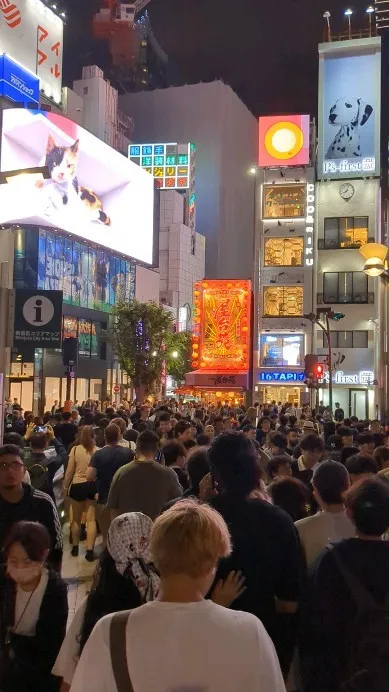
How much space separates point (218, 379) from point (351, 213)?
2235cm

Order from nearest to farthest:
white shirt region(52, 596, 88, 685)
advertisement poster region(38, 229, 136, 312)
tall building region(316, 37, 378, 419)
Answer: white shirt region(52, 596, 88, 685) → tall building region(316, 37, 378, 419) → advertisement poster region(38, 229, 136, 312)

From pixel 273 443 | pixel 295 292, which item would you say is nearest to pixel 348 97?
pixel 295 292

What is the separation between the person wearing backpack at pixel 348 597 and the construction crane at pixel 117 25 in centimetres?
9767

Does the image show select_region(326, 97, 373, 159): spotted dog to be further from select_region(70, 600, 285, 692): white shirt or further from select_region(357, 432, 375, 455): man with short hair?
select_region(70, 600, 285, 692): white shirt

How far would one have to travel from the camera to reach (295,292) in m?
46.7

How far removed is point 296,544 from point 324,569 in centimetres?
26

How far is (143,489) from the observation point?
676 cm

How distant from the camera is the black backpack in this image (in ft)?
9.04

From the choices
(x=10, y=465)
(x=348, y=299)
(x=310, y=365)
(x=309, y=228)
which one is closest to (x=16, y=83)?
(x=309, y=228)

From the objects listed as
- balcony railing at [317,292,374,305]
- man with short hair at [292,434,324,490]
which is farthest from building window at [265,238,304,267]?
man with short hair at [292,434,324,490]

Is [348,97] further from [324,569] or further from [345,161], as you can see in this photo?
[324,569]

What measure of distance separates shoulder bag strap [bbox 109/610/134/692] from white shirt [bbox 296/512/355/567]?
2532mm

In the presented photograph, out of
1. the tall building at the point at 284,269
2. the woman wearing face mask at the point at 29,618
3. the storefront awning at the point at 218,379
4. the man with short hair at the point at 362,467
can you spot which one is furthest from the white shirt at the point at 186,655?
the tall building at the point at 284,269

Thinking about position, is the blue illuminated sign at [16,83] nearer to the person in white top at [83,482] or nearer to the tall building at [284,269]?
the tall building at [284,269]
